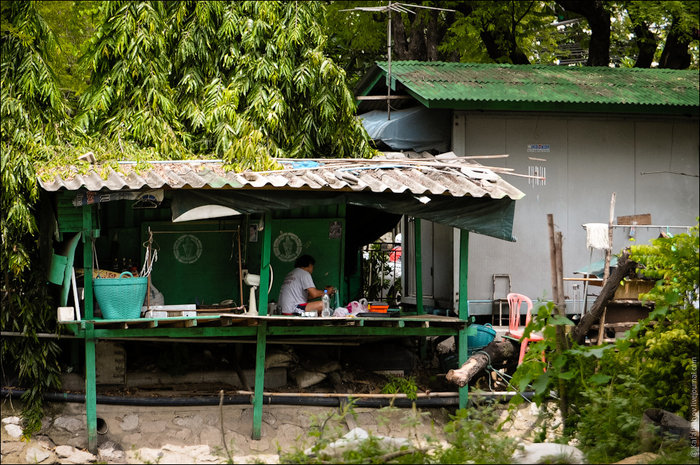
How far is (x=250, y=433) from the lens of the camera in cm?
1130

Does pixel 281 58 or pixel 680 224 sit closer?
pixel 281 58

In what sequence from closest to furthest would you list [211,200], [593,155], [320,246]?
[211,200], [320,246], [593,155]

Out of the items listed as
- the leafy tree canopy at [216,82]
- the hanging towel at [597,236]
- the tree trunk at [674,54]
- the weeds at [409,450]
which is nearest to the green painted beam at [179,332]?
the leafy tree canopy at [216,82]

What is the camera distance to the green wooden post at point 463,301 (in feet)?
37.8

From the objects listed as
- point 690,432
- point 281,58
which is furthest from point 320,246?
point 690,432

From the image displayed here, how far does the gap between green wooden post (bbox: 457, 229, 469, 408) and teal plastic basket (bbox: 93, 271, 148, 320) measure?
4084mm

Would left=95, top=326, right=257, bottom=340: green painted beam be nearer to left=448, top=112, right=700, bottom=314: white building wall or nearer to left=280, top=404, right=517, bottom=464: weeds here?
left=280, top=404, right=517, bottom=464: weeds

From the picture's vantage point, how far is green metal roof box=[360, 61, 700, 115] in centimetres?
1325

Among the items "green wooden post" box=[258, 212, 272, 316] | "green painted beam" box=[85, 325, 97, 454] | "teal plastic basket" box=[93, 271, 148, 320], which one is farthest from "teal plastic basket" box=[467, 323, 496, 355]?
"green painted beam" box=[85, 325, 97, 454]

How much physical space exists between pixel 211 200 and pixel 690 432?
19.3 ft

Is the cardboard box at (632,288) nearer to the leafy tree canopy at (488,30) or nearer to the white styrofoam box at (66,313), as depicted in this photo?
the leafy tree canopy at (488,30)

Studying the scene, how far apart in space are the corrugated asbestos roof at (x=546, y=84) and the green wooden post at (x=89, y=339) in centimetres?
530

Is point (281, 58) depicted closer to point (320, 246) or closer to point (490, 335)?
point (320, 246)

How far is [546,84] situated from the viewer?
1405cm
